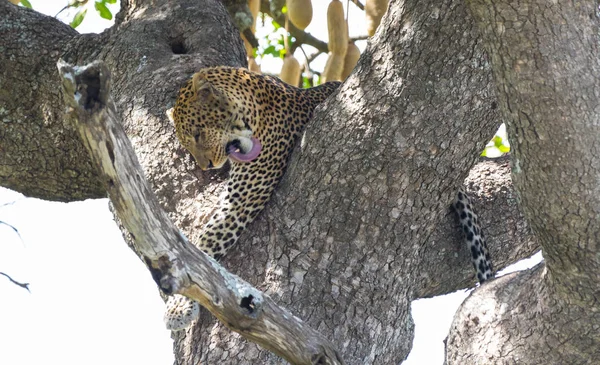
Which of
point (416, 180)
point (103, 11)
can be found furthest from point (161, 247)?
point (103, 11)

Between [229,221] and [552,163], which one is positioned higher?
[229,221]

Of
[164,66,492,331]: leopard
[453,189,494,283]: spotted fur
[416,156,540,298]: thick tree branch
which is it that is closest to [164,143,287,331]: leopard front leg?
[164,66,492,331]: leopard

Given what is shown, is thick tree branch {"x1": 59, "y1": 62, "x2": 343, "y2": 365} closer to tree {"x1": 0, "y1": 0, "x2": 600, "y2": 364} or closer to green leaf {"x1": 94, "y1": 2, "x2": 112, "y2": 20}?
tree {"x1": 0, "y1": 0, "x2": 600, "y2": 364}

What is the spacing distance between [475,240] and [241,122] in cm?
174

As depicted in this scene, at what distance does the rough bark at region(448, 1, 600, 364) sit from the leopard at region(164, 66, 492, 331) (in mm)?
1229

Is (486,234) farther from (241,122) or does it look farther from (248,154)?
(241,122)

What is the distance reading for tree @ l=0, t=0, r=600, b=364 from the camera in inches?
144

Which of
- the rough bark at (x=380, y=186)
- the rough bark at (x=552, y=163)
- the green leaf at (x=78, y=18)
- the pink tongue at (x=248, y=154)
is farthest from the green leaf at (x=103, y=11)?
the rough bark at (x=552, y=163)

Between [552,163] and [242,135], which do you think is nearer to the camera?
[552,163]

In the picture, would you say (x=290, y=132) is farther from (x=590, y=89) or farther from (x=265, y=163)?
(x=590, y=89)

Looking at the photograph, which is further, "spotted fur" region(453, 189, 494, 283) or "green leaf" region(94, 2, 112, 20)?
"green leaf" region(94, 2, 112, 20)

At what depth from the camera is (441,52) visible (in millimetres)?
4500

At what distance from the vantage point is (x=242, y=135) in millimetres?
6164

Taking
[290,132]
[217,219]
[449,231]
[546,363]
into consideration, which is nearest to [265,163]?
[290,132]
